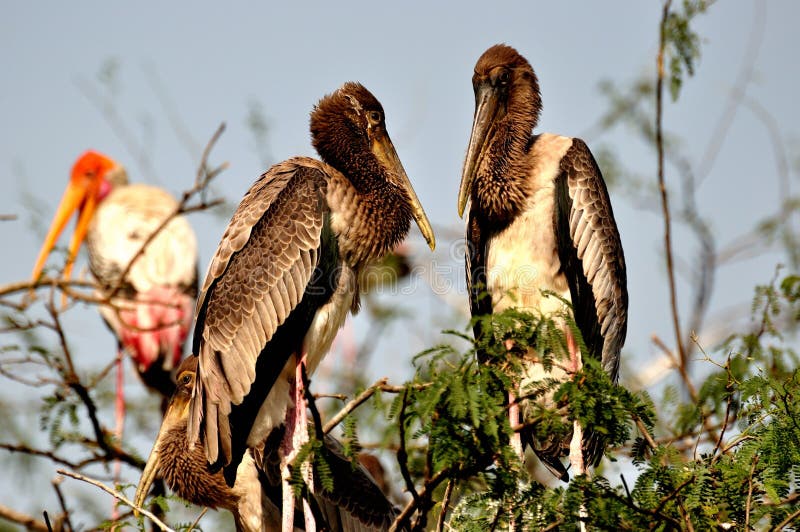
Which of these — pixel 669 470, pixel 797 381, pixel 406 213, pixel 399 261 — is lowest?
pixel 669 470

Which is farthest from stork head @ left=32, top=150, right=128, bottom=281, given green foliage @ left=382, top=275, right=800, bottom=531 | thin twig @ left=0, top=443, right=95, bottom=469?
green foliage @ left=382, top=275, right=800, bottom=531

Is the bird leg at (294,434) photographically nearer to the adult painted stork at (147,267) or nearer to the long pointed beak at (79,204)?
the adult painted stork at (147,267)

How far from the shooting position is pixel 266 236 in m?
4.79

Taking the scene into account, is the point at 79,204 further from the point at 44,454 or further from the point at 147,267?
the point at 44,454

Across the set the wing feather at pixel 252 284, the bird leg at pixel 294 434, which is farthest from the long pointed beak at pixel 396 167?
the bird leg at pixel 294 434

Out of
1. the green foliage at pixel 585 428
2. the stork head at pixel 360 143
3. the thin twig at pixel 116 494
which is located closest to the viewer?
the green foliage at pixel 585 428

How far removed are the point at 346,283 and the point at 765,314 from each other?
1937 mm

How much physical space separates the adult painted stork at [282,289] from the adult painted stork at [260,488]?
253 mm

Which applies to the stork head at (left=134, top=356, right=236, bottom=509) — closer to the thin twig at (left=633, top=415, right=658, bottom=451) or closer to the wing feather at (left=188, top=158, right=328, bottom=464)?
the wing feather at (left=188, top=158, right=328, bottom=464)

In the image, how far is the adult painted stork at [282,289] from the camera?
15.5 ft

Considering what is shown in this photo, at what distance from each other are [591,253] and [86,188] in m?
7.35

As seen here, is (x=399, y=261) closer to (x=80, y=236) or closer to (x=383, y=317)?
(x=383, y=317)

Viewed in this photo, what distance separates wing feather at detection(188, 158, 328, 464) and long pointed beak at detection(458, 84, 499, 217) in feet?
2.80

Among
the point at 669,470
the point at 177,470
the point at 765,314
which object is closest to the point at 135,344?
the point at 177,470
